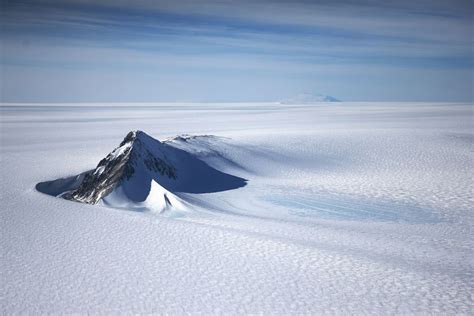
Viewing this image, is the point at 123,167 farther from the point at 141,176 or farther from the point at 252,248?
the point at 252,248

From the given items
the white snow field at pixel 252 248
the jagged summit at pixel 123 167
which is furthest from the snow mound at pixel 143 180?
the white snow field at pixel 252 248

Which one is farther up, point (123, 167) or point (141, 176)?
point (123, 167)

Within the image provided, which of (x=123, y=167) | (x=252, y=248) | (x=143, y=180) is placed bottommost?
(x=252, y=248)

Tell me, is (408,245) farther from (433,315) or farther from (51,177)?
(51,177)

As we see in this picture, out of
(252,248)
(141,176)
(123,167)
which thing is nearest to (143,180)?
(141,176)

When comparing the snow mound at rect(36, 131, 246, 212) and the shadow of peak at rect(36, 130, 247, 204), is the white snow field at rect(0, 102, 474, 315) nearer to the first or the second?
the snow mound at rect(36, 131, 246, 212)

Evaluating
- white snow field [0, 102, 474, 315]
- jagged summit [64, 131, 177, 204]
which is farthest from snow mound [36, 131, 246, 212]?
white snow field [0, 102, 474, 315]

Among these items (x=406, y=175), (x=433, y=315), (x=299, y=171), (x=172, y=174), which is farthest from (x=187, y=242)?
(x=406, y=175)

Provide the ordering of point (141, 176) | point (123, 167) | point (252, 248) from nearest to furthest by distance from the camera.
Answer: point (252, 248)
point (123, 167)
point (141, 176)

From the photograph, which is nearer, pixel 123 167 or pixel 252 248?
pixel 252 248
